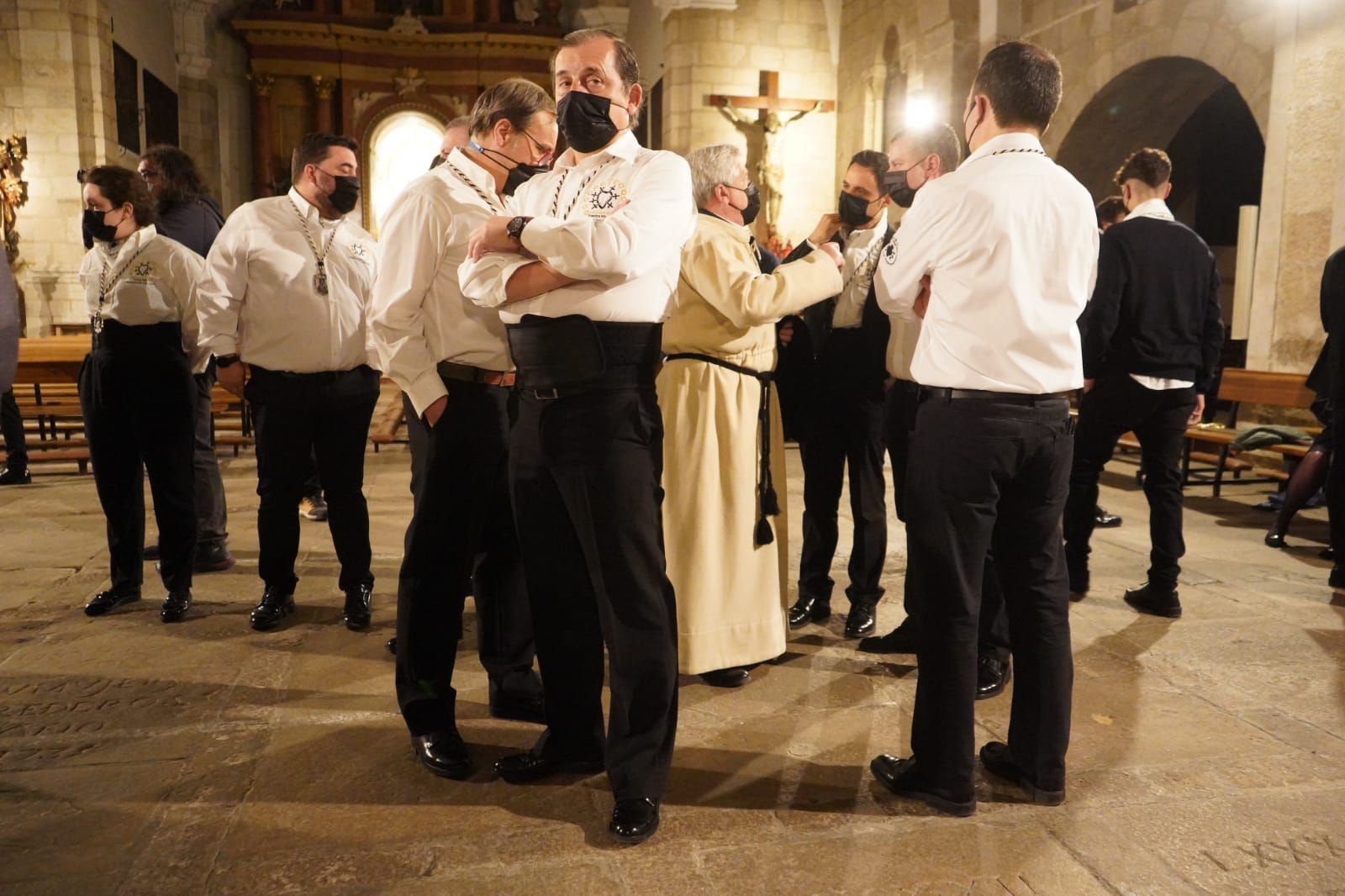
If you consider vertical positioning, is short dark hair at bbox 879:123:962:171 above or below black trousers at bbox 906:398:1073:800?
above

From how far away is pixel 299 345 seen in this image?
3723 millimetres

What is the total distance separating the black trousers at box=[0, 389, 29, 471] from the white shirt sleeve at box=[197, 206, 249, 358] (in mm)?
4019

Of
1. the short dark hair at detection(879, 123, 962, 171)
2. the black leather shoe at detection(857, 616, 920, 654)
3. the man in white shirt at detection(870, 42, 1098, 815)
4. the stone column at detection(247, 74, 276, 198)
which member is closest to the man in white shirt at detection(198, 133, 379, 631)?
Answer: the black leather shoe at detection(857, 616, 920, 654)

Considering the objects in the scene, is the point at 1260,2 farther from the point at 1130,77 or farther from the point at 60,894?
the point at 60,894

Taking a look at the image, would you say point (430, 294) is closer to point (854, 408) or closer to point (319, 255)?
point (319, 255)

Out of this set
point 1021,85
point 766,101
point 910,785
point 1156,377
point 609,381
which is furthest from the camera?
point 766,101

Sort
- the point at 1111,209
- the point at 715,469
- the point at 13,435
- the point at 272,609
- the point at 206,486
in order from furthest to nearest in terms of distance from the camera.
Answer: the point at 13,435 → the point at 1111,209 → the point at 206,486 → the point at 272,609 → the point at 715,469

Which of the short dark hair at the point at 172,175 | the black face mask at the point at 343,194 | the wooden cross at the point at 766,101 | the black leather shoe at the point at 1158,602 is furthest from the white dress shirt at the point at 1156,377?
the wooden cross at the point at 766,101

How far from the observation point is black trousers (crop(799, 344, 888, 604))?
12.2ft

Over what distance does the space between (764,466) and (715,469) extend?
7.3 inches

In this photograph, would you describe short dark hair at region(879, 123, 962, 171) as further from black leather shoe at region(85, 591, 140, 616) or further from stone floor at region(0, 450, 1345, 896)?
black leather shoe at region(85, 591, 140, 616)

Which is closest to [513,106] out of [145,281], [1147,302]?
[145,281]

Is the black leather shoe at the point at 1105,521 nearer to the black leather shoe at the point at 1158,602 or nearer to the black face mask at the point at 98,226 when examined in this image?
the black leather shoe at the point at 1158,602

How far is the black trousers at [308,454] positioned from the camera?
3756mm
